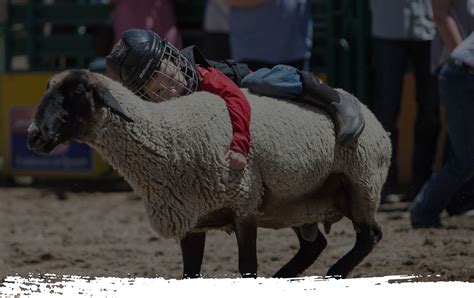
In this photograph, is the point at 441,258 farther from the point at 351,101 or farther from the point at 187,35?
the point at 187,35

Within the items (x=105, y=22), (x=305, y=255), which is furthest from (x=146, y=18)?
(x=305, y=255)

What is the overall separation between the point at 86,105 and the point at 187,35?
558cm

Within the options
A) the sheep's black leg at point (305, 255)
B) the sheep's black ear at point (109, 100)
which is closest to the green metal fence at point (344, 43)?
the sheep's black leg at point (305, 255)

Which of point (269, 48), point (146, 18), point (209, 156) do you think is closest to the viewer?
point (209, 156)

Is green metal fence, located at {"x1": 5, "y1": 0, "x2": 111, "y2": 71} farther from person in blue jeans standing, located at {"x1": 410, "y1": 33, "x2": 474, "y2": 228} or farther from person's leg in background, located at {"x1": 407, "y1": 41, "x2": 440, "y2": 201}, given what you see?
person in blue jeans standing, located at {"x1": 410, "y1": 33, "x2": 474, "y2": 228}

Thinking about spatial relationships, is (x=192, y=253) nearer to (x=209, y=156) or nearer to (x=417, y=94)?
(x=209, y=156)

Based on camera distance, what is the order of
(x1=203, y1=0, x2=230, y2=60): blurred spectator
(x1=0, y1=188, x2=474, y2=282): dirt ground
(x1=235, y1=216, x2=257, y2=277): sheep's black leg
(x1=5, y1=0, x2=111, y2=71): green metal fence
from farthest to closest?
(x1=5, y1=0, x2=111, y2=71): green metal fence < (x1=203, y1=0, x2=230, y2=60): blurred spectator < (x1=0, y1=188, x2=474, y2=282): dirt ground < (x1=235, y1=216, x2=257, y2=277): sheep's black leg

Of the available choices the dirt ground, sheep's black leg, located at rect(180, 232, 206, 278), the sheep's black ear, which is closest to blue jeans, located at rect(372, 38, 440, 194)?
the dirt ground

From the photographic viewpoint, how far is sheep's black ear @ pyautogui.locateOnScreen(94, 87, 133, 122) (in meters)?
5.20

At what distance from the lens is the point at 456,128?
7246 millimetres

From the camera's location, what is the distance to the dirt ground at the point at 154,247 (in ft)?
22.1

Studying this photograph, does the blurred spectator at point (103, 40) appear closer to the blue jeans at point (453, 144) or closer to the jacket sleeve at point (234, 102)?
the blue jeans at point (453, 144)

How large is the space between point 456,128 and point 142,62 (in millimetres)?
2522

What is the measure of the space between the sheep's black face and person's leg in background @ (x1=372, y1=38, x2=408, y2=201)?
13.9 feet
